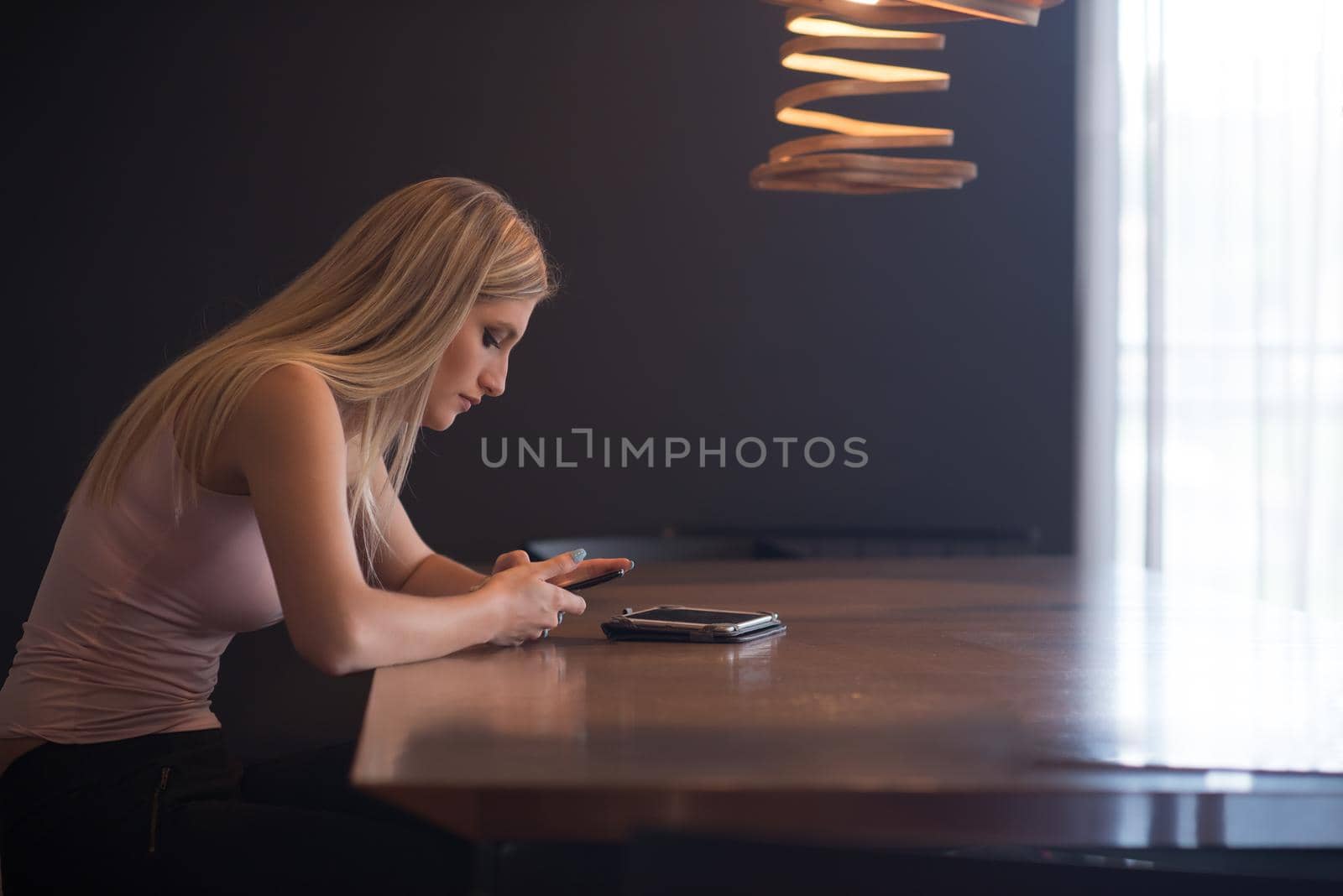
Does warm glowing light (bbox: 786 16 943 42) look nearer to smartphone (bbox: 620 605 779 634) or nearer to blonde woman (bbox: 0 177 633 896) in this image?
blonde woman (bbox: 0 177 633 896)

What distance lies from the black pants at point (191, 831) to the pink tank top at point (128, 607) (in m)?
0.04

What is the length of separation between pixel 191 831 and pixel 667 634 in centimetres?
62

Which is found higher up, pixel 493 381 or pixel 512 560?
pixel 493 381

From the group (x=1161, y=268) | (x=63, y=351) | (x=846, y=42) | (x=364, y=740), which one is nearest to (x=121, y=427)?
(x=364, y=740)

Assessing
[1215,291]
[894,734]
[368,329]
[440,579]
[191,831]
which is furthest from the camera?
[1215,291]

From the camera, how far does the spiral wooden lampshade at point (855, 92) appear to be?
2357mm

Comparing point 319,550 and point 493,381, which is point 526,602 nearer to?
point 319,550

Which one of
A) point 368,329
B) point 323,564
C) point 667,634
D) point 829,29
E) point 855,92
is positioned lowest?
point 667,634

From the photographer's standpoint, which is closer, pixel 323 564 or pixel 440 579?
pixel 323 564

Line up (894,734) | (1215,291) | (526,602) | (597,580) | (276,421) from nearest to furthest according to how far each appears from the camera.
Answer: (894,734)
(276,421)
(526,602)
(597,580)
(1215,291)

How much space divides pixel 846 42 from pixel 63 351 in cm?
260

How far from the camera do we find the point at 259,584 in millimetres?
1759

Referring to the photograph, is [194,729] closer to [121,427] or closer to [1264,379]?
[121,427]

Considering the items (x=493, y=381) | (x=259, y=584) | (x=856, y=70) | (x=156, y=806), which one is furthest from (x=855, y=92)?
(x=156, y=806)
